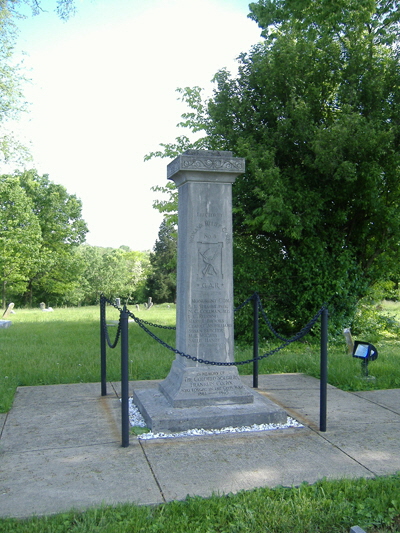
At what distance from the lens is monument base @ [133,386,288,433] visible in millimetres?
5445

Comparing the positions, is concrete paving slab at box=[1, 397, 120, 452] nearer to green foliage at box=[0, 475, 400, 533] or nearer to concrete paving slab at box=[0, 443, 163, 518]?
concrete paving slab at box=[0, 443, 163, 518]

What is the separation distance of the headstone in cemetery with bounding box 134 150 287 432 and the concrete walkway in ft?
1.93

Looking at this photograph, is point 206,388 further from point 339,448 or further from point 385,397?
point 385,397

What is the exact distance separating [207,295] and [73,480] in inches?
97.6

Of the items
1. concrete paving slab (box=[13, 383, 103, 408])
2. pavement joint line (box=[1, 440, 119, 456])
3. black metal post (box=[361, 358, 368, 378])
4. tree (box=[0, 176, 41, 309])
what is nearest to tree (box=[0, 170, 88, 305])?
tree (box=[0, 176, 41, 309])

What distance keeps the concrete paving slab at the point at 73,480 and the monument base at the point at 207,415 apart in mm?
489

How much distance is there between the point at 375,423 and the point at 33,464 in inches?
147

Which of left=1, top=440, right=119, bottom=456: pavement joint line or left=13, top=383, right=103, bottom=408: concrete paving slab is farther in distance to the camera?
left=13, top=383, right=103, bottom=408: concrete paving slab

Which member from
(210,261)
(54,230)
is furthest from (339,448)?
(54,230)

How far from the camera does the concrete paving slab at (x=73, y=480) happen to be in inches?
150

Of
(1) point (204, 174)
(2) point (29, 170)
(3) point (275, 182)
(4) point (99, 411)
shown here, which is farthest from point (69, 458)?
(2) point (29, 170)

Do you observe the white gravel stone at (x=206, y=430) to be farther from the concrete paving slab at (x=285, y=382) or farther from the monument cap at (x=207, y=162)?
the monument cap at (x=207, y=162)

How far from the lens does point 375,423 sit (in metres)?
5.89

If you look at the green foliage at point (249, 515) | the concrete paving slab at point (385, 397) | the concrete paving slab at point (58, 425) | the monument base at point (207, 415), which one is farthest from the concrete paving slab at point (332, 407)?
the concrete paving slab at point (58, 425)
